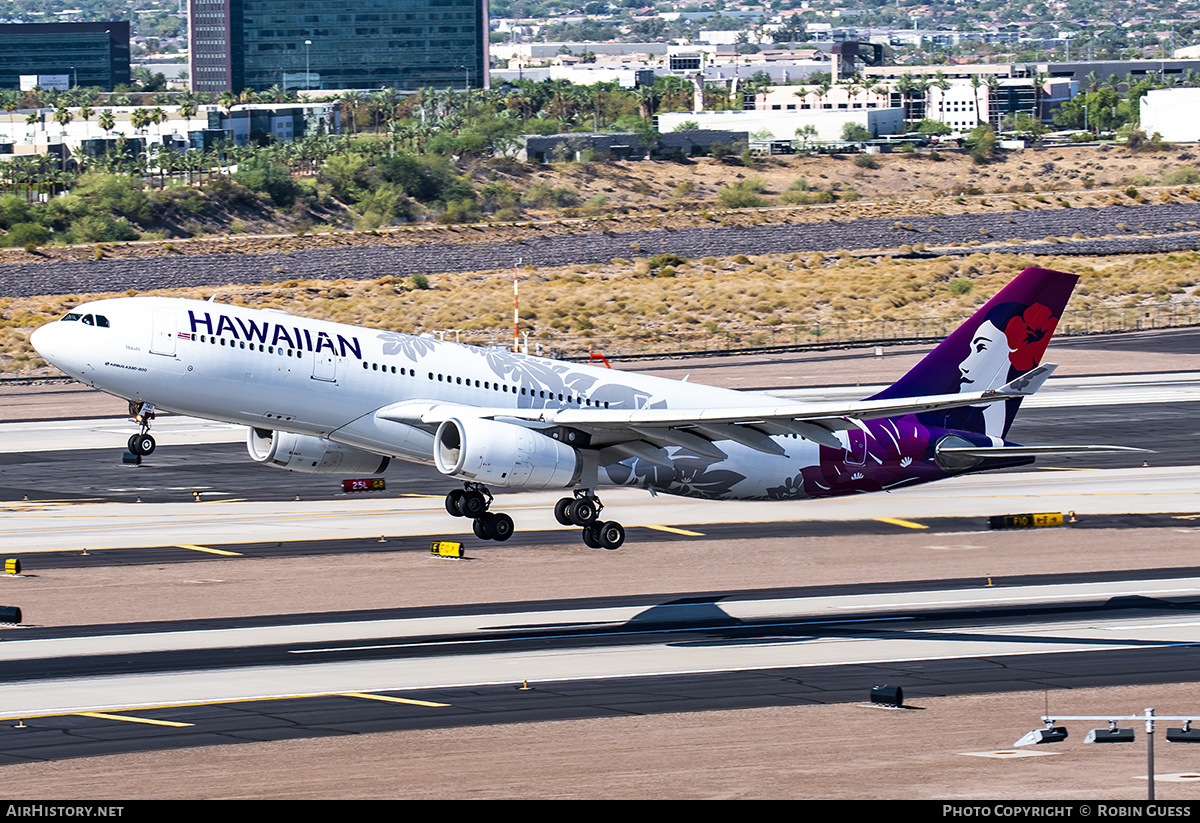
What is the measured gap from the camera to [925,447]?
52906mm

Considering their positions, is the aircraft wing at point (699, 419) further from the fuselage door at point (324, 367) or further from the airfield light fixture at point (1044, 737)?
the airfield light fixture at point (1044, 737)

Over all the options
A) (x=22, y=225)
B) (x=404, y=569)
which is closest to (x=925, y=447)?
(x=404, y=569)

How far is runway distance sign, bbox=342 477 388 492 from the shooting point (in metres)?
70.2

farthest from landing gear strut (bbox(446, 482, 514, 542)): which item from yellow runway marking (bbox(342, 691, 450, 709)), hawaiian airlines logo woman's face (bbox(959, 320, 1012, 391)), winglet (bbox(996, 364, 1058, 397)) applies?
hawaiian airlines logo woman's face (bbox(959, 320, 1012, 391))

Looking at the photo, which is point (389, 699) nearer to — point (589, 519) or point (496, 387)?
point (589, 519)

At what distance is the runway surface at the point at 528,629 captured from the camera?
3809 centimetres

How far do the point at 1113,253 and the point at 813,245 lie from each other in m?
36.4

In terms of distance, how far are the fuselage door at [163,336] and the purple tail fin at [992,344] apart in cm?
2406

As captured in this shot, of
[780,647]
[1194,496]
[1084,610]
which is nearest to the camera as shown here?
[780,647]

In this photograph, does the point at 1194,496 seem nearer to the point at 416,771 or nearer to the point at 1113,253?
the point at 416,771

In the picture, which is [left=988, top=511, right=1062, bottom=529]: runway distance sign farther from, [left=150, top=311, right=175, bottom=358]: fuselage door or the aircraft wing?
[left=150, top=311, right=175, bottom=358]: fuselage door

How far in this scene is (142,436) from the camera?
1667 inches

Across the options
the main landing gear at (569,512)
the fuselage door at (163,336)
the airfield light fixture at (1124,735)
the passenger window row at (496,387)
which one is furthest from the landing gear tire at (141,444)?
the airfield light fixture at (1124,735)

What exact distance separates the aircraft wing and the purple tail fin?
7270 mm
